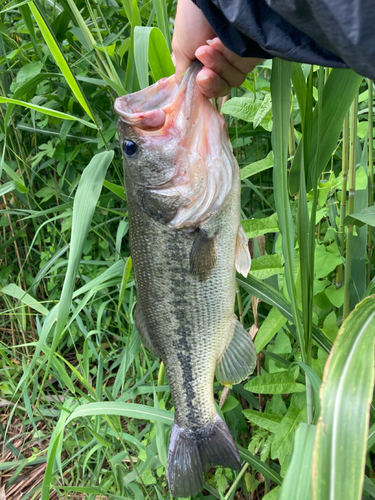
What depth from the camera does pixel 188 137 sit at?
3.59ft

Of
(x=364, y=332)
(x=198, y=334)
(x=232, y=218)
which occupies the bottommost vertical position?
(x=198, y=334)

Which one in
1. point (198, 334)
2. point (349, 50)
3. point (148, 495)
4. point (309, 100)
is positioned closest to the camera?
point (349, 50)

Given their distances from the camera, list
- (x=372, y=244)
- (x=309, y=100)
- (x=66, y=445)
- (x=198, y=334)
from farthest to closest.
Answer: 1. (x=66, y=445)
2. (x=372, y=244)
3. (x=198, y=334)
4. (x=309, y=100)

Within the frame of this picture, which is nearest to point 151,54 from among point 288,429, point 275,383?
point 275,383

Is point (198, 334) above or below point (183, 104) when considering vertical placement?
below

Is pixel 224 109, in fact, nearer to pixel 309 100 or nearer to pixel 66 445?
pixel 309 100

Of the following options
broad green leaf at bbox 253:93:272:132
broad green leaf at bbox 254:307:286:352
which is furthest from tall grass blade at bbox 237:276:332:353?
broad green leaf at bbox 253:93:272:132

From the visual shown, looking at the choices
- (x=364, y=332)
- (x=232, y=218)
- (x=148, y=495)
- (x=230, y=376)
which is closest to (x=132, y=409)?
(x=230, y=376)

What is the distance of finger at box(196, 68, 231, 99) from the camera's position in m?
0.98

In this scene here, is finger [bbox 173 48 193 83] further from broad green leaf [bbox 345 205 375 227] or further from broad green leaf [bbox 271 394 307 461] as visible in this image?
broad green leaf [bbox 271 394 307 461]

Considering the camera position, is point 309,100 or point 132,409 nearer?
point 309,100

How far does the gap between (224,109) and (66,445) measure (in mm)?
1898

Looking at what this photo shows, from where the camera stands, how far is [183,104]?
1059 millimetres

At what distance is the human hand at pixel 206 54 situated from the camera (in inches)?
38.1
